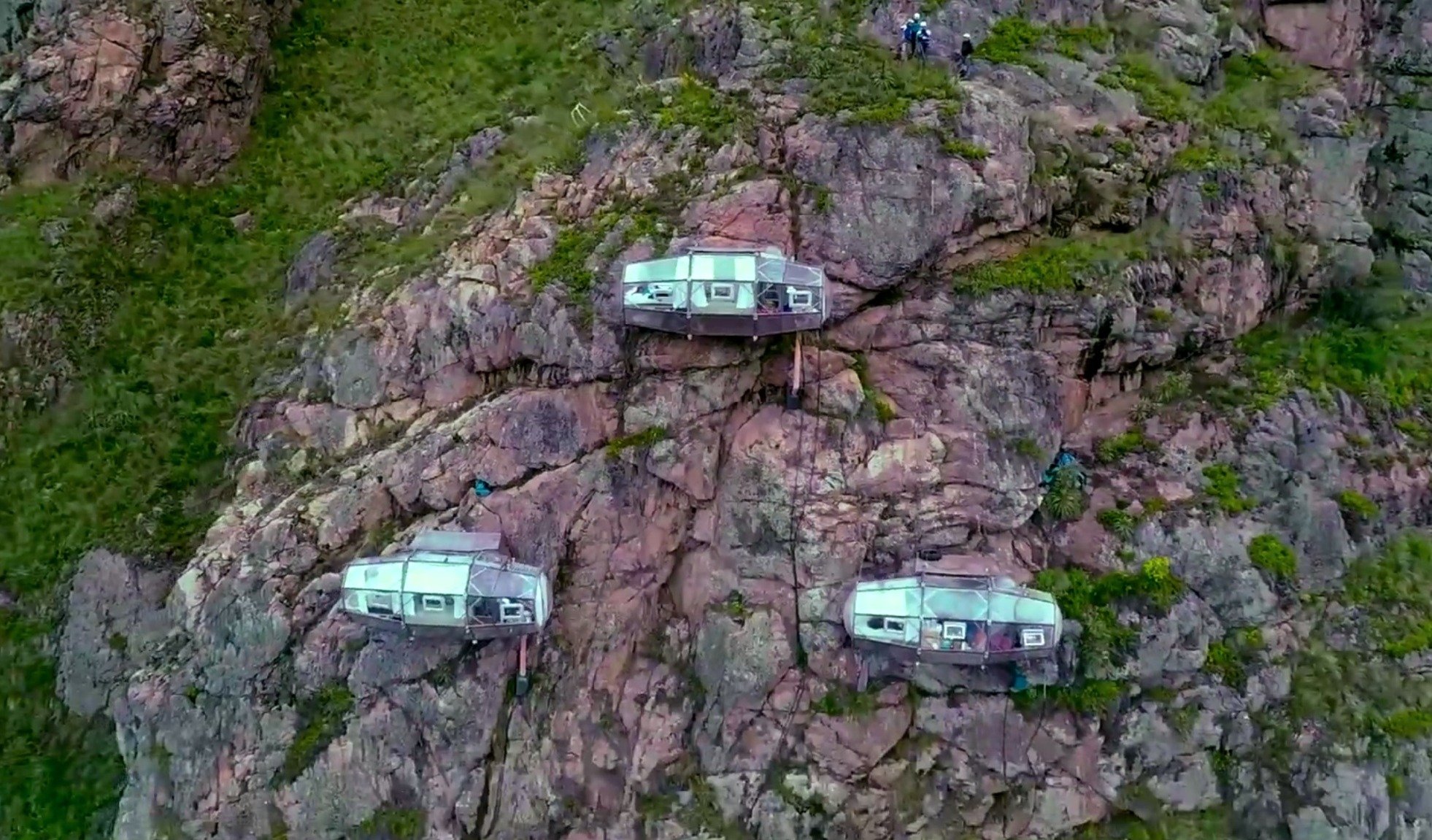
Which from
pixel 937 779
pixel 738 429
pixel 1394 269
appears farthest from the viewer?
pixel 1394 269

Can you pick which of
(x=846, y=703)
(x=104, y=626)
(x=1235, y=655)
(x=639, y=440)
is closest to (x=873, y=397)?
(x=639, y=440)

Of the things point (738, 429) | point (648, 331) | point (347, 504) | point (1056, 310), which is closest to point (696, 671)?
point (738, 429)

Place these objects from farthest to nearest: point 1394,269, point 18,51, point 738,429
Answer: point 18,51
point 1394,269
point 738,429

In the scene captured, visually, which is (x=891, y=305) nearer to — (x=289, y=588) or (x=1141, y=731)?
(x=1141, y=731)

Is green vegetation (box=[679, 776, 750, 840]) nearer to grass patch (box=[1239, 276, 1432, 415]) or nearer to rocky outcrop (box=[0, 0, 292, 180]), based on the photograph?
grass patch (box=[1239, 276, 1432, 415])

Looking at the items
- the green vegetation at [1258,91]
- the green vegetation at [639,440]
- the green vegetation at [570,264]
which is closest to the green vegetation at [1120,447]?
the green vegetation at [1258,91]

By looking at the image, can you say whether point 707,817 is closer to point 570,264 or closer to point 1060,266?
point 570,264
